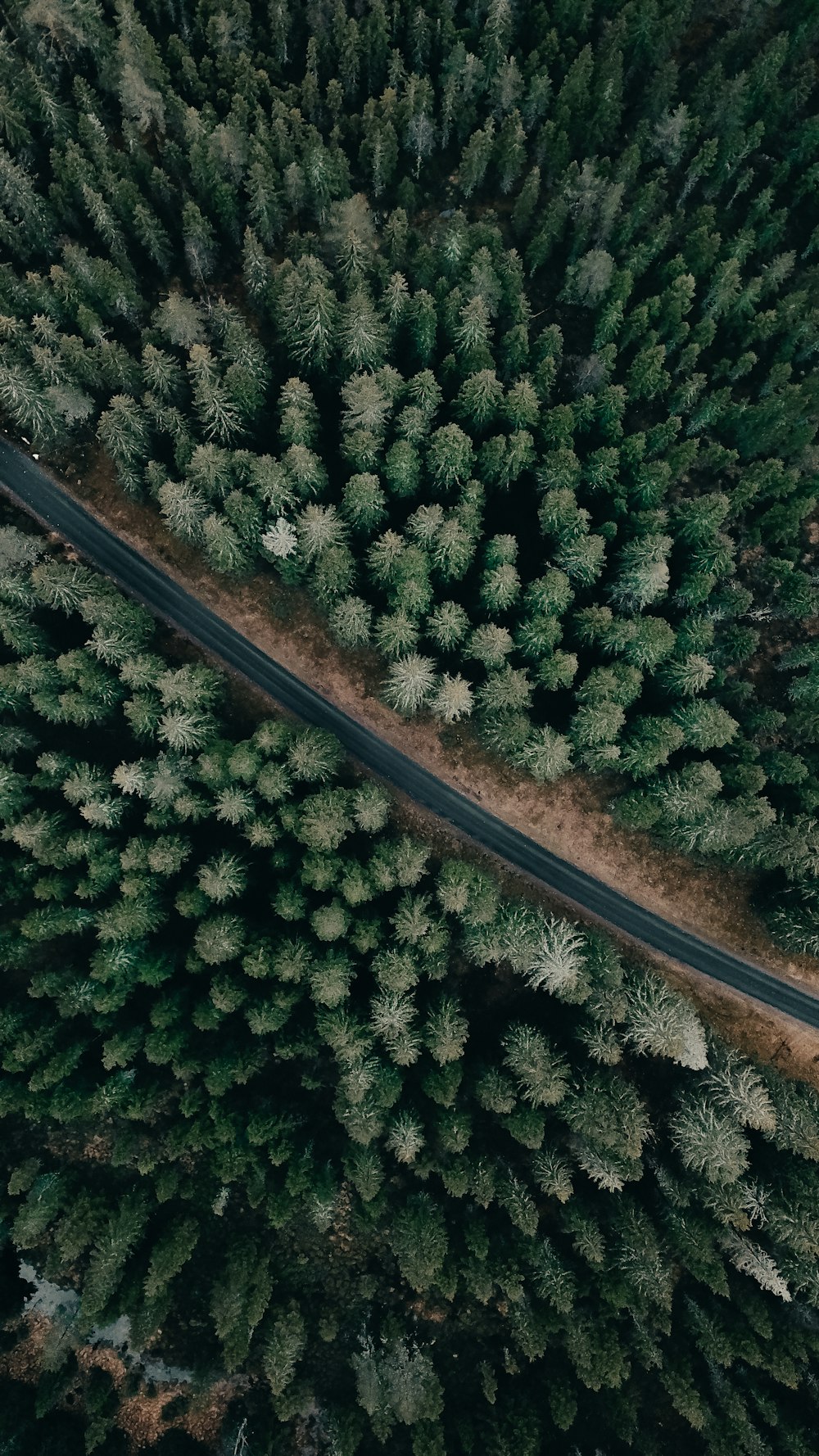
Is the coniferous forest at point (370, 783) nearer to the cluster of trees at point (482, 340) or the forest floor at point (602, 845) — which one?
the cluster of trees at point (482, 340)

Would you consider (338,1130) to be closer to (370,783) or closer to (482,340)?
(370,783)

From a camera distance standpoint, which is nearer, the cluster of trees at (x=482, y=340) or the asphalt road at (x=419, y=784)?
the cluster of trees at (x=482, y=340)

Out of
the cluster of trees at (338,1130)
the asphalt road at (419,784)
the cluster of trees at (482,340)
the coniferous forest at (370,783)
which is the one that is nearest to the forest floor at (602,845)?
the asphalt road at (419,784)

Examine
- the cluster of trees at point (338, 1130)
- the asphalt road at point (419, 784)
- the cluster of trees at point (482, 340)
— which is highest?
the cluster of trees at point (482, 340)

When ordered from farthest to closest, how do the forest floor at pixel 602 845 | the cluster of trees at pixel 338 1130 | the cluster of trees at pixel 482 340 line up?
the forest floor at pixel 602 845 < the cluster of trees at pixel 482 340 < the cluster of trees at pixel 338 1130

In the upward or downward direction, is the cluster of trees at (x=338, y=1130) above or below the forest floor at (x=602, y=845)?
below

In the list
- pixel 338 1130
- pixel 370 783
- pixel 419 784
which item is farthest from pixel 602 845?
pixel 338 1130
